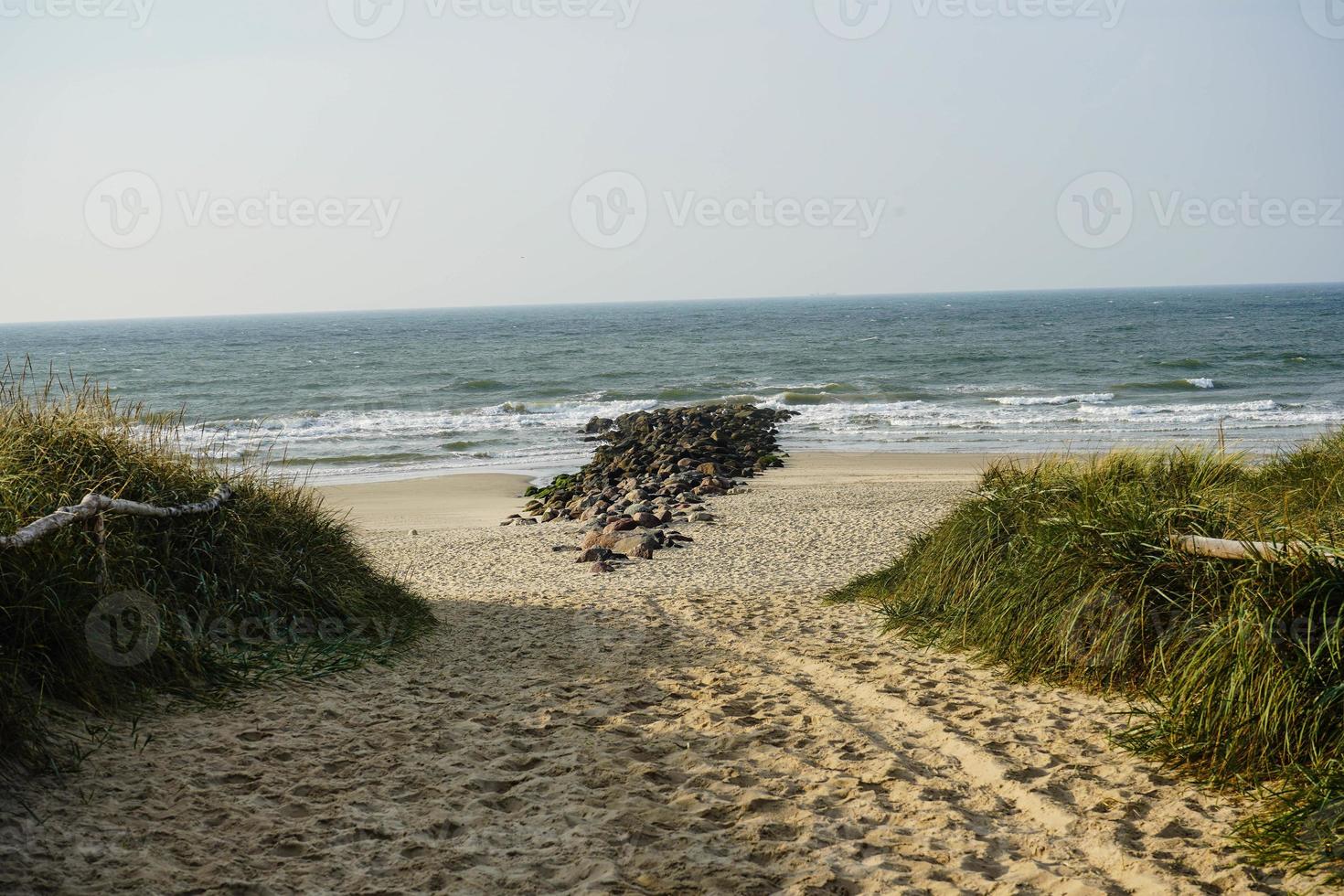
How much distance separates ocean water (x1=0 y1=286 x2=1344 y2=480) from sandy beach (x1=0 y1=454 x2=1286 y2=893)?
519 cm

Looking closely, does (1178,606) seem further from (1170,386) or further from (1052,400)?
(1170,386)

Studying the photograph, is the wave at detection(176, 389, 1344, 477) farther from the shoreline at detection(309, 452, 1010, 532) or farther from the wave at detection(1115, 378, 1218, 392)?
the shoreline at detection(309, 452, 1010, 532)

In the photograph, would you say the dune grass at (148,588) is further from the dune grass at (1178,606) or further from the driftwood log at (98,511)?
the dune grass at (1178,606)

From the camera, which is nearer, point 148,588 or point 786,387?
point 148,588

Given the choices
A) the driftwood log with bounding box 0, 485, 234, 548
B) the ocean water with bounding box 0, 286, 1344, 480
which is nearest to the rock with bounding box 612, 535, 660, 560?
the ocean water with bounding box 0, 286, 1344, 480

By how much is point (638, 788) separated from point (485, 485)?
1749 centimetres

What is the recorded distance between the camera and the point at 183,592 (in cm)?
627

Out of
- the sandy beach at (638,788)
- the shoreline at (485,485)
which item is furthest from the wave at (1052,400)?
the sandy beach at (638,788)

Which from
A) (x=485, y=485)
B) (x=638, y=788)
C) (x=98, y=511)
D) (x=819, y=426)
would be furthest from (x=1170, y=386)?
(x=98, y=511)

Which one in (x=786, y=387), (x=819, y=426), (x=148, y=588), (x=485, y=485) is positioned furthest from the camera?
(x=786, y=387)

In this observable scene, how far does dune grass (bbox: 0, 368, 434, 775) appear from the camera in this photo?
4781 mm

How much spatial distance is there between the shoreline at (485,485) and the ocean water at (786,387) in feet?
6.34

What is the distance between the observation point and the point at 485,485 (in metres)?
21.6

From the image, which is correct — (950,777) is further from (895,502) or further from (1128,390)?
(1128,390)
